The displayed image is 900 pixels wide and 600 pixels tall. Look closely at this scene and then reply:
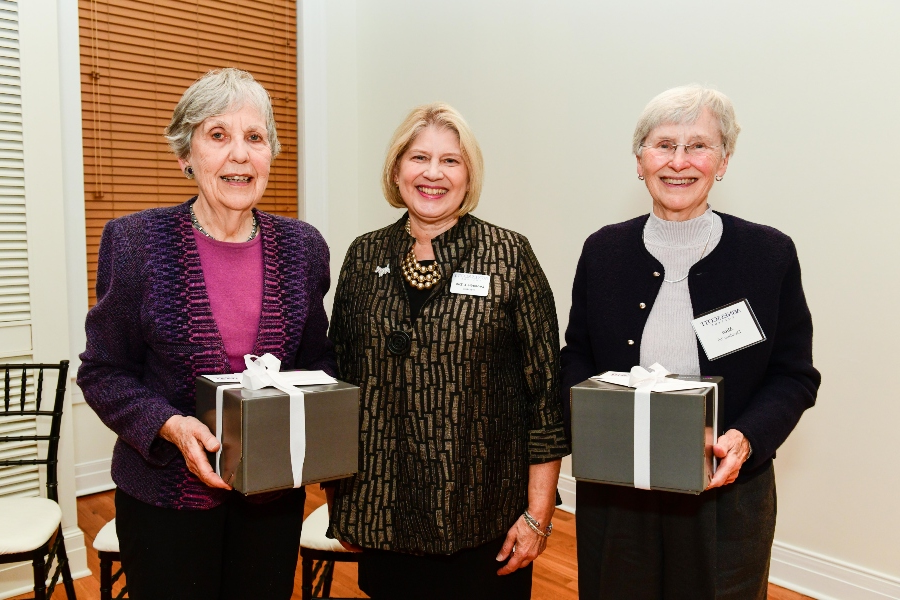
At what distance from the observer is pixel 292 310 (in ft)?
4.87

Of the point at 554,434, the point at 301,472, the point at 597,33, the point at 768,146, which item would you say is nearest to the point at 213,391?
the point at 301,472

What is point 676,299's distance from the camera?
147cm

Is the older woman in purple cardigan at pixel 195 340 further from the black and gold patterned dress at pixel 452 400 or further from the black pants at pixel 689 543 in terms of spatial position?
the black pants at pixel 689 543

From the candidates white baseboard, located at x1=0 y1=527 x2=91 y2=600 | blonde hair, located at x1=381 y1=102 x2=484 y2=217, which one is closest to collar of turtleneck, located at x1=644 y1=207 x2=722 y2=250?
blonde hair, located at x1=381 y1=102 x2=484 y2=217

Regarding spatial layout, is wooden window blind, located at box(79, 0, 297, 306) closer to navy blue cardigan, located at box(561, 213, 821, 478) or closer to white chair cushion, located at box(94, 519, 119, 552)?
white chair cushion, located at box(94, 519, 119, 552)

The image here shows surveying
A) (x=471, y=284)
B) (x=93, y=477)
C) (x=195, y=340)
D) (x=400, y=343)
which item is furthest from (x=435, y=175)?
(x=93, y=477)

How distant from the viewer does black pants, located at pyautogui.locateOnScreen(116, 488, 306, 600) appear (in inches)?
53.9

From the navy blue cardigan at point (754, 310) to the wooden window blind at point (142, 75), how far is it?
2.86 metres

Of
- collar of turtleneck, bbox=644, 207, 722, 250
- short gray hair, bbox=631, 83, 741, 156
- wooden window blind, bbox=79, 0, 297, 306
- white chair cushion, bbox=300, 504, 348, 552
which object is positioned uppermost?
wooden window blind, bbox=79, 0, 297, 306

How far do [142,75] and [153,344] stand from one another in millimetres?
2709

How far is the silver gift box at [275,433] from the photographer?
1223 millimetres

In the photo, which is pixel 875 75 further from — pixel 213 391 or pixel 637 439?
pixel 213 391

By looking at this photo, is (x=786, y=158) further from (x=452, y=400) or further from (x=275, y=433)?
(x=275, y=433)

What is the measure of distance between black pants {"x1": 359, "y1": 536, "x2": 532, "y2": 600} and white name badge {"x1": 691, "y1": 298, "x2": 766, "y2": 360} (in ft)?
2.03
